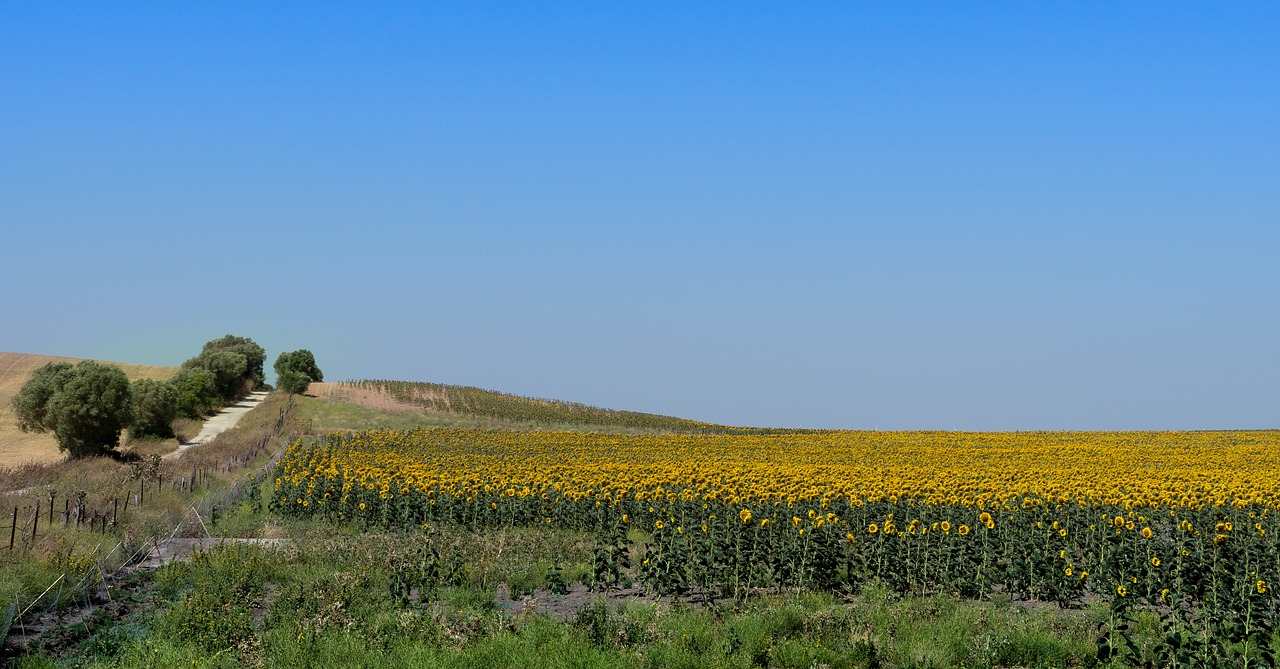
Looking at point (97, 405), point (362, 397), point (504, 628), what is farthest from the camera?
point (362, 397)

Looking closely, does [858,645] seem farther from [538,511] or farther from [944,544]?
[538,511]

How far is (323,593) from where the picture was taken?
1379 cm

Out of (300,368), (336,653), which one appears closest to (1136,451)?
(336,653)

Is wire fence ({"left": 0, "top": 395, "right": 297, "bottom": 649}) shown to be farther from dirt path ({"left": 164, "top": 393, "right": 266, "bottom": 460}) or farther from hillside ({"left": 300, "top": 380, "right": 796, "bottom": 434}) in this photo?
hillside ({"left": 300, "top": 380, "right": 796, "bottom": 434})

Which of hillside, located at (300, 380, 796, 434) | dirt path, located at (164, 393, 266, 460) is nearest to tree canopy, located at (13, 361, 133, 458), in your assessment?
dirt path, located at (164, 393, 266, 460)

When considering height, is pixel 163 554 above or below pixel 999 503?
below

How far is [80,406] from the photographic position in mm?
51219

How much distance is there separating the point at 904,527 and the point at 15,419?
240 ft

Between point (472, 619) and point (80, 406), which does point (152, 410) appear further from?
point (472, 619)

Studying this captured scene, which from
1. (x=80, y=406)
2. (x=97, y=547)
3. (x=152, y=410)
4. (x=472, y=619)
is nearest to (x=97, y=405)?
(x=80, y=406)

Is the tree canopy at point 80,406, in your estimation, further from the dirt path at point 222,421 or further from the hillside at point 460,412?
the hillside at point 460,412

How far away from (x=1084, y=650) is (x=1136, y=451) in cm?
3466

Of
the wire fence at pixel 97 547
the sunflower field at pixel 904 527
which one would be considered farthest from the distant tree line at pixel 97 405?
the sunflower field at pixel 904 527

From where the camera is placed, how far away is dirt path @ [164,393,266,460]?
58934mm
